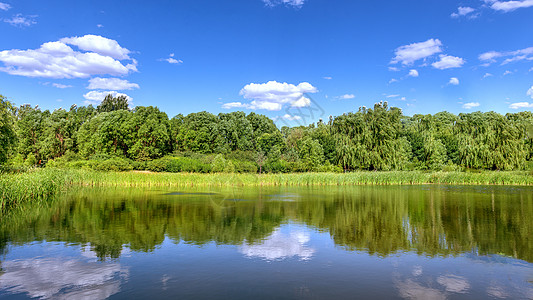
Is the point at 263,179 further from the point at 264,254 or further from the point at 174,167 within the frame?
the point at 264,254

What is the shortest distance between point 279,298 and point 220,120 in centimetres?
7013

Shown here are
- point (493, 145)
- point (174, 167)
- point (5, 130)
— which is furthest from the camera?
point (493, 145)

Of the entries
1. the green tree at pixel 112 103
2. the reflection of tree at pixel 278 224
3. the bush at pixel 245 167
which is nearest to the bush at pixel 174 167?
the bush at pixel 245 167

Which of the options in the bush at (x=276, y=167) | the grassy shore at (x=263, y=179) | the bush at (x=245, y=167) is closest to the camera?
the grassy shore at (x=263, y=179)

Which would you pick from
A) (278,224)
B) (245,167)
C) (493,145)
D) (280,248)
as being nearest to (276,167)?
(245,167)

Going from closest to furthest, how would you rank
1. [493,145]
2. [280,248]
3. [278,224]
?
[280,248] → [278,224] → [493,145]

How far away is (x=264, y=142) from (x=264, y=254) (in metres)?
60.1

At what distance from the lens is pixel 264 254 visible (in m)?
9.77

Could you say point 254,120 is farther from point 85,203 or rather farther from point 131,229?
point 131,229

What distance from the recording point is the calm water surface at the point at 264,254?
22.9ft

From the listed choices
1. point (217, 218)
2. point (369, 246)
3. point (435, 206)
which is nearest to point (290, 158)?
point (435, 206)

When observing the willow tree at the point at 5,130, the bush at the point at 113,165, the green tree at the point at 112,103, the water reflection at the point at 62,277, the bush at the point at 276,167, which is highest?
the green tree at the point at 112,103

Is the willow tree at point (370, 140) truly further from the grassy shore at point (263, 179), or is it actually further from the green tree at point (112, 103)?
the green tree at point (112, 103)

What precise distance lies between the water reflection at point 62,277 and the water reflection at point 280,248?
3.69m
